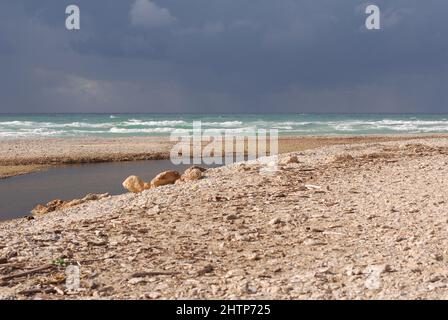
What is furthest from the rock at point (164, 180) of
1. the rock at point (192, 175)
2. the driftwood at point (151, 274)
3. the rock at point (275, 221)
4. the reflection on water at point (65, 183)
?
the driftwood at point (151, 274)

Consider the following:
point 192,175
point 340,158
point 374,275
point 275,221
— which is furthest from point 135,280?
point 340,158

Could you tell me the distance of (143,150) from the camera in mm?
28297

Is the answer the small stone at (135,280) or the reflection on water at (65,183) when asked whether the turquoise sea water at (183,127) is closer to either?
the reflection on water at (65,183)

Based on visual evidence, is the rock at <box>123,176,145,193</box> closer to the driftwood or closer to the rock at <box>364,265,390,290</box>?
the driftwood

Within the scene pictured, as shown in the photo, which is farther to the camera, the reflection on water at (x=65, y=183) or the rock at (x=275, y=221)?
the reflection on water at (x=65, y=183)

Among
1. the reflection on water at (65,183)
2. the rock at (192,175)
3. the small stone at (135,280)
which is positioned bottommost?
the reflection on water at (65,183)

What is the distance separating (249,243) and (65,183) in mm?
12215

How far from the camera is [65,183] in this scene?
696 inches

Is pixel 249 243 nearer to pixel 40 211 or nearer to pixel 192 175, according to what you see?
pixel 192 175

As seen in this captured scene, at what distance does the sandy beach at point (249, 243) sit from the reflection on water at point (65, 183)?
446 cm

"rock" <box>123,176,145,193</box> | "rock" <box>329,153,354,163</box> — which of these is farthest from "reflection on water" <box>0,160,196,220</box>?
"rock" <box>329,153,354,163</box>

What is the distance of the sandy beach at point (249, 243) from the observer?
5113 millimetres
